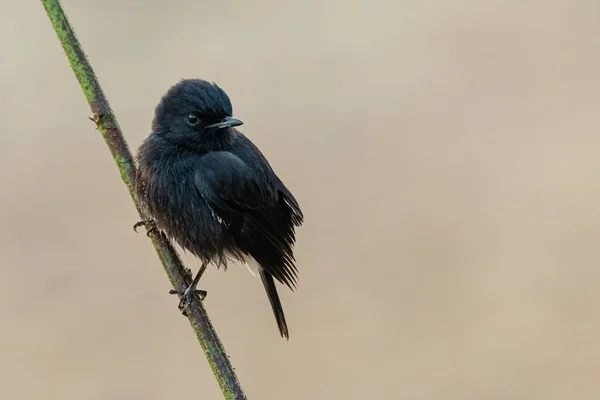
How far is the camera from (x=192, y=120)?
3201 millimetres

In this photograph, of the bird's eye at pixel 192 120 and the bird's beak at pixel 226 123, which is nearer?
the bird's beak at pixel 226 123

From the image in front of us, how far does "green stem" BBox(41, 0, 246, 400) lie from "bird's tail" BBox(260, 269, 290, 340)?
2.34ft

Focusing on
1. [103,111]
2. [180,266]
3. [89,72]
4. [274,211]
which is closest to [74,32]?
[89,72]

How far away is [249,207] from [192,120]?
0.46m

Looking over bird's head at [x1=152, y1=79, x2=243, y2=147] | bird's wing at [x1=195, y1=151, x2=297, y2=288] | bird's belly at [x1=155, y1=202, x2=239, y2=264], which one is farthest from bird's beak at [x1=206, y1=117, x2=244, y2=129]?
bird's belly at [x1=155, y1=202, x2=239, y2=264]

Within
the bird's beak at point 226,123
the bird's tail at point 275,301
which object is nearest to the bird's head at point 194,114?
the bird's beak at point 226,123

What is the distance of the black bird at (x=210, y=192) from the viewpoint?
3186 mm

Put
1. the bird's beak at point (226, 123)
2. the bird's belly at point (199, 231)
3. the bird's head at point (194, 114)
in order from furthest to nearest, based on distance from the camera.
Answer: the bird's belly at point (199, 231)
the bird's head at point (194, 114)
the bird's beak at point (226, 123)

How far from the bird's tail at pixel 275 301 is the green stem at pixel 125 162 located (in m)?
0.71

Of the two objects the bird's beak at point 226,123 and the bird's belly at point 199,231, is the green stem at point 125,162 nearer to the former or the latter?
the bird's belly at point 199,231

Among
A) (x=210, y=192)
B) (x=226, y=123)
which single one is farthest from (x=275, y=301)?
(x=226, y=123)

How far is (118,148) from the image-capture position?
2510 millimetres

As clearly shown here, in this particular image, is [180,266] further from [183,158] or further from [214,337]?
[183,158]

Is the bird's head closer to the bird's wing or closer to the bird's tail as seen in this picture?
the bird's wing
